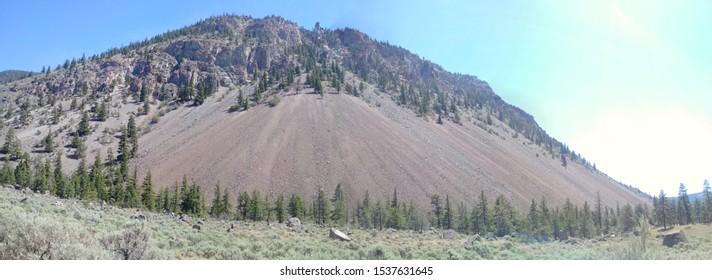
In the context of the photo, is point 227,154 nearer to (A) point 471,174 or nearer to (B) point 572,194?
(A) point 471,174

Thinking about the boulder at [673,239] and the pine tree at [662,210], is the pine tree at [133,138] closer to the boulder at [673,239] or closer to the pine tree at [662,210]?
the boulder at [673,239]

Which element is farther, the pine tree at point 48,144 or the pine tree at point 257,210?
the pine tree at point 48,144

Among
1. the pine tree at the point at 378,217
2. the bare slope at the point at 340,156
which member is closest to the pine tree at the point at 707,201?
the bare slope at the point at 340,156

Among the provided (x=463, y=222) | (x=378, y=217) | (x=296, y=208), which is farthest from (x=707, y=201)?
(x=296, y=208)

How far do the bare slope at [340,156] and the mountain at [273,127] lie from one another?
1.15ft

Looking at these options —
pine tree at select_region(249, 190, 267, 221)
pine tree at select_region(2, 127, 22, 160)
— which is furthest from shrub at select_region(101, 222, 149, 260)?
pine tree at select_region(2, 127, 22, 160)

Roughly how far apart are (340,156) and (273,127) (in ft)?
64.0

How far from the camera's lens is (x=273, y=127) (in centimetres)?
8631

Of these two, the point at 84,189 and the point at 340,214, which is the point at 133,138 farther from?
the point at 340,214

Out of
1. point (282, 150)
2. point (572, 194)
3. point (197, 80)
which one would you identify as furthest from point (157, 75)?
point (572, 194)

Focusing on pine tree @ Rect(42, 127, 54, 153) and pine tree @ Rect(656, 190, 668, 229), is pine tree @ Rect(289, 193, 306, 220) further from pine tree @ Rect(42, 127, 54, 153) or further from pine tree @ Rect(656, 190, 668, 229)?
pine tree @ Rect(42, 127, 54, 153)

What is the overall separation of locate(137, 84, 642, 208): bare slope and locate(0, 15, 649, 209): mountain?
0.35 m

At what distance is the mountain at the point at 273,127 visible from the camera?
229ft

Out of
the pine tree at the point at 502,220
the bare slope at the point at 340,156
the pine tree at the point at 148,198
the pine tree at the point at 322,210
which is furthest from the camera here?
the bare slope at the point at 340,156
